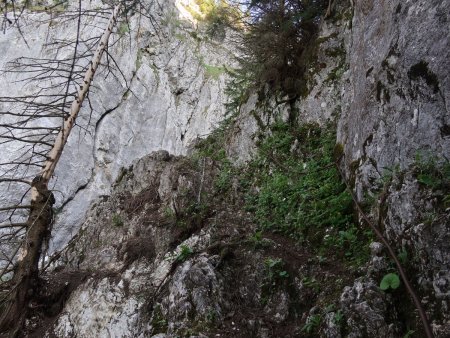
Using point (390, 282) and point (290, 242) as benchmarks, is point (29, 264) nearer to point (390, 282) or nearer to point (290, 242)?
point (290, 242)

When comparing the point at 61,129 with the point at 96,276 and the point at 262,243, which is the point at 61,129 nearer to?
the point at 96,276

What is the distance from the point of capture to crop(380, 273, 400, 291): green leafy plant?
298 centimetres

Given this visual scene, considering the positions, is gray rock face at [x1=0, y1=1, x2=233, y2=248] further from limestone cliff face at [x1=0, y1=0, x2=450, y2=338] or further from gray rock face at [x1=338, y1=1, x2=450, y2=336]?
gray rock face at [x1=338, y1=1, x2=450, y2=336]

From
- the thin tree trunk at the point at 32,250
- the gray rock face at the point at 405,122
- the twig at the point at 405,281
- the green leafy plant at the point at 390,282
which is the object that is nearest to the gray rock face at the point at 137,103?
the thin tree trunk at the point at 32,250

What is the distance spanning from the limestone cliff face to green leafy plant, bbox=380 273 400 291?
0.12 meters

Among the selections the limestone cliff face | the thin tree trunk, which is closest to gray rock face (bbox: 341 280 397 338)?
the limestone cliff face

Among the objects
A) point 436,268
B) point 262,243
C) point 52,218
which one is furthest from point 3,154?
point 436,268

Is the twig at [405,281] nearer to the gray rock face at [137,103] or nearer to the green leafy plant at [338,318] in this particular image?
the green leafy plant at [338,318]

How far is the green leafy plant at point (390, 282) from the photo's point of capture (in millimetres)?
2982

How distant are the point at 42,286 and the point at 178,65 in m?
27.4

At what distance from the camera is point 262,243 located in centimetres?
482

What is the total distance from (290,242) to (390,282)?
1870 millimetres

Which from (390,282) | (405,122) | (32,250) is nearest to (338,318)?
(390,282)

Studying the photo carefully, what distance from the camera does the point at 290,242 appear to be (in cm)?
481
